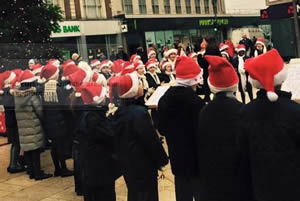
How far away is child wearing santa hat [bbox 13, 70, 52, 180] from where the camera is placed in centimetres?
696

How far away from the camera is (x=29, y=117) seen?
700 centimetres

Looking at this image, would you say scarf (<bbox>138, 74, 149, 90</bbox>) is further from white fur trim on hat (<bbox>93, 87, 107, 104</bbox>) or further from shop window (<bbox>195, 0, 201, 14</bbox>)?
shop window (<bbox>195, 0, 201, 14</bbox>)

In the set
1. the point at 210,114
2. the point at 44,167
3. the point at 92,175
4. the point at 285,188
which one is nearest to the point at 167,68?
the point at 44,167

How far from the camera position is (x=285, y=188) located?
300 cm

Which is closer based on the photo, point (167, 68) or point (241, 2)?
point (167, 68)

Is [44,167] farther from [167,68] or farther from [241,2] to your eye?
[241,2]

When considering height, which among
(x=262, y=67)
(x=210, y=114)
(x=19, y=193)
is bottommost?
(x=19, y=193)

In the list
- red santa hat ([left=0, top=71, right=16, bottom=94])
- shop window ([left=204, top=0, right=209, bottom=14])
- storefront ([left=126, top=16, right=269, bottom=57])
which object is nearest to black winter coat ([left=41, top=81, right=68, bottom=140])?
red santa hat ([left=0, top=71, right=16, bottom=94])

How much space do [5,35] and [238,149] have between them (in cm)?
971

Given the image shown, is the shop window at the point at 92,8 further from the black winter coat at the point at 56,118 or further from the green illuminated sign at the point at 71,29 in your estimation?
the black winter coat at the point at 56,118

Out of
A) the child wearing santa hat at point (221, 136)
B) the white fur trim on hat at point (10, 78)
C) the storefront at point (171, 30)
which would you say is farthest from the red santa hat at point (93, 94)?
the storefront at point (171, 30)

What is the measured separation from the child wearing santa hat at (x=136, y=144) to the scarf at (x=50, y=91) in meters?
2.82

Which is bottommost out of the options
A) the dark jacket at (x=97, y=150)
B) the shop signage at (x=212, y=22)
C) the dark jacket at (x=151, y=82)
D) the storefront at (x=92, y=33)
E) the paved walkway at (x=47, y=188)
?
the paved walkway at (x=47, y=188)

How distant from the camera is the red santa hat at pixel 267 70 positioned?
309 centimetres
